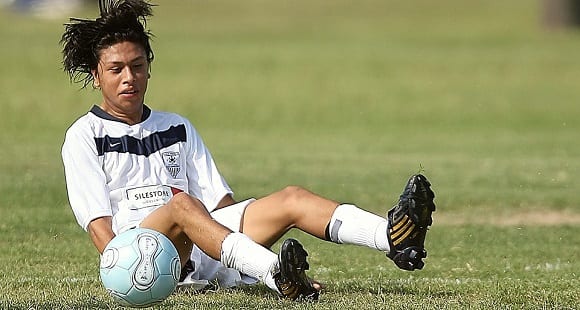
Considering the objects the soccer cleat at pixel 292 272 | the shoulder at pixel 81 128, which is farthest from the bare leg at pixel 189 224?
the shoulder at pixel 81 128

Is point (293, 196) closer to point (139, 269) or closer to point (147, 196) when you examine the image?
point (147, 196)

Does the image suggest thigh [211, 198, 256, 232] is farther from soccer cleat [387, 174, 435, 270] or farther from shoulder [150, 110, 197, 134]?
soccer cleat [387, 174, 435, 270]

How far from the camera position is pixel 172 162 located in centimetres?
667

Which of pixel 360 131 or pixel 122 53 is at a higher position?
pixel 122 53

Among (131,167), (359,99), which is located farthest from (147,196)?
(359,99)

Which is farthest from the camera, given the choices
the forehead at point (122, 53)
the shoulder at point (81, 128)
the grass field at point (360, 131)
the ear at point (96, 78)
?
the grass field at point (360, 131)

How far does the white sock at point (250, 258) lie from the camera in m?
5.79

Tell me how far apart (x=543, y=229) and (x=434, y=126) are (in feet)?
35.3

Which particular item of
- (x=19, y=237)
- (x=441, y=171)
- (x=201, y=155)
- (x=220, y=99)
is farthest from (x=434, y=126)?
(x=201, y=155)

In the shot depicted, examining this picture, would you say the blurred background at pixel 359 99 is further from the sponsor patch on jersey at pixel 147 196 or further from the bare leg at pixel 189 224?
the bare leg at pixel 189 224

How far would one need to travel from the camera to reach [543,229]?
1004 centimetres

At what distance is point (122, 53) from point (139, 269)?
1.45m

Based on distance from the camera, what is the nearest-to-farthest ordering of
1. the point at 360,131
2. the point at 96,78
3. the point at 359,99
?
the point at 96,78 < the point at 360,131 < the point at 359,99

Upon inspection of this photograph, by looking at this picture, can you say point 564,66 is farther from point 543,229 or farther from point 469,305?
point 469,305
